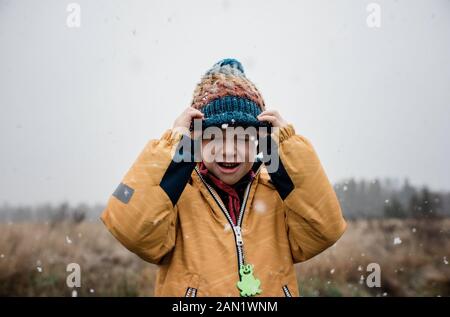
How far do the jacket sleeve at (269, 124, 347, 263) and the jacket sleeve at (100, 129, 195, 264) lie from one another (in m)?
0.44

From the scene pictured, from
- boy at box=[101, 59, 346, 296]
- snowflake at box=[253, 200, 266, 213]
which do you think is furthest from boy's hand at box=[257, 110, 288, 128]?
snowflake at box=[253, 200, 266, 213]

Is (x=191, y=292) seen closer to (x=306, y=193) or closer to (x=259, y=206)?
(x=259, y=206)

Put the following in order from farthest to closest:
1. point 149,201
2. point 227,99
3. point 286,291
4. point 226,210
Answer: point 227,99 < point 226,210 < point 286,291 < point 149,201

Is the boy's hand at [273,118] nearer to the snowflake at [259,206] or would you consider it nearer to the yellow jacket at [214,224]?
the yellow jacket at [214,224]

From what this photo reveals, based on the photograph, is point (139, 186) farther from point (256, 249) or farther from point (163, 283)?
point (256, 249)

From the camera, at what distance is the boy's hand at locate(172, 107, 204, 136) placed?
1.87 metres

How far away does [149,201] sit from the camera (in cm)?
168

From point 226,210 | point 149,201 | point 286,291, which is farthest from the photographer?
point 226,210

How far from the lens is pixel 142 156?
1769mm

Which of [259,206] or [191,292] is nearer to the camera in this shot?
[191,292]

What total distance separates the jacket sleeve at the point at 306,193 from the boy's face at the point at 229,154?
6.5 inches

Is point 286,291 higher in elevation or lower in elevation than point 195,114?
lower

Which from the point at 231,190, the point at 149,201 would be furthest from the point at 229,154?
the point at 149,201

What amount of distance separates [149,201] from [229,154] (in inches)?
18.1
